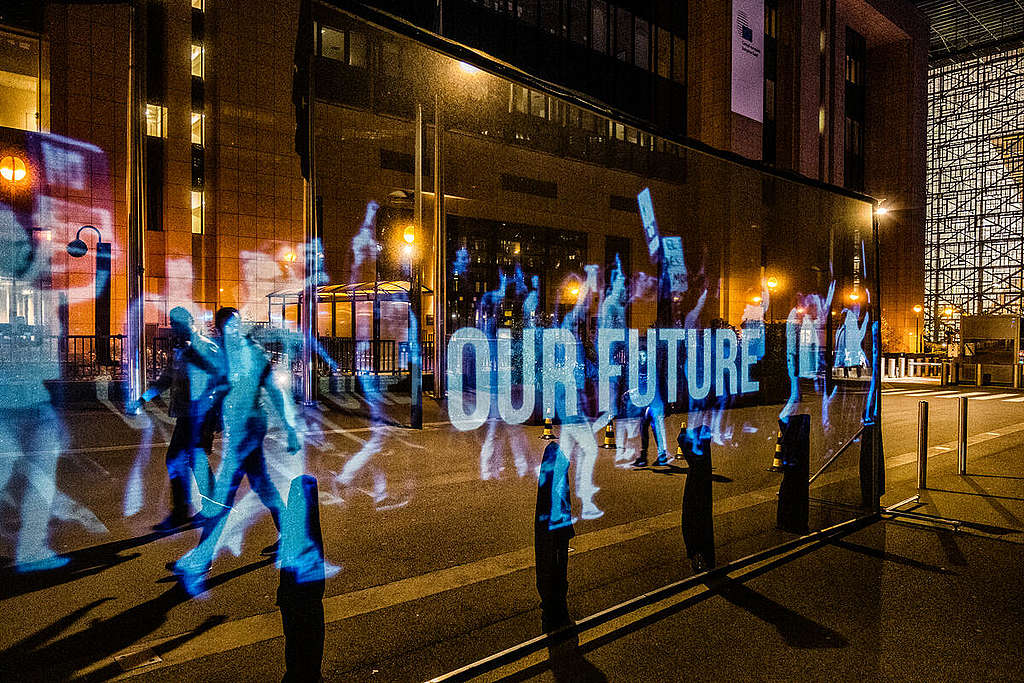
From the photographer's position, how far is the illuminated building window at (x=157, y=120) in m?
25.7

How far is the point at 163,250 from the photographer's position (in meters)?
25.6

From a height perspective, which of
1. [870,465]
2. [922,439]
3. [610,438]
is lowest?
[610,438]

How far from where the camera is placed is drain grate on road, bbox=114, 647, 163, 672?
3.60 m

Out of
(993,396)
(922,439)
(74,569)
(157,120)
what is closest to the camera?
(74,569)

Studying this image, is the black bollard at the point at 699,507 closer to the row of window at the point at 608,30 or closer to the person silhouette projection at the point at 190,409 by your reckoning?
the person silhouette projection at the point at 190,409

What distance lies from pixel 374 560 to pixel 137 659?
1947 millimetres

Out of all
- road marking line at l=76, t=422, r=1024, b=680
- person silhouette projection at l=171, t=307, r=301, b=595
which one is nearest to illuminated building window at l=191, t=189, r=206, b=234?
person silhouette projection at l=171, t=307, r=301, b=595

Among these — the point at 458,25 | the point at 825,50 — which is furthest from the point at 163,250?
the point at 825,50

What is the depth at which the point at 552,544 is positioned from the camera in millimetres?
4102

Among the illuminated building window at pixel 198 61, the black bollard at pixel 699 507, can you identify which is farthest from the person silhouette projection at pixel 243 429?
the illuminated building window at pixel 198 61

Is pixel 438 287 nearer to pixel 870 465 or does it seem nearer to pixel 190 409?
pixel 190 409

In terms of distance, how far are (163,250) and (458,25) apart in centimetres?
1397

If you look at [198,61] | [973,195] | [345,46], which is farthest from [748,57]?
[973,195]

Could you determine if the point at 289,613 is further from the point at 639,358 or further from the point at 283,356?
Result: the point at 283,356
